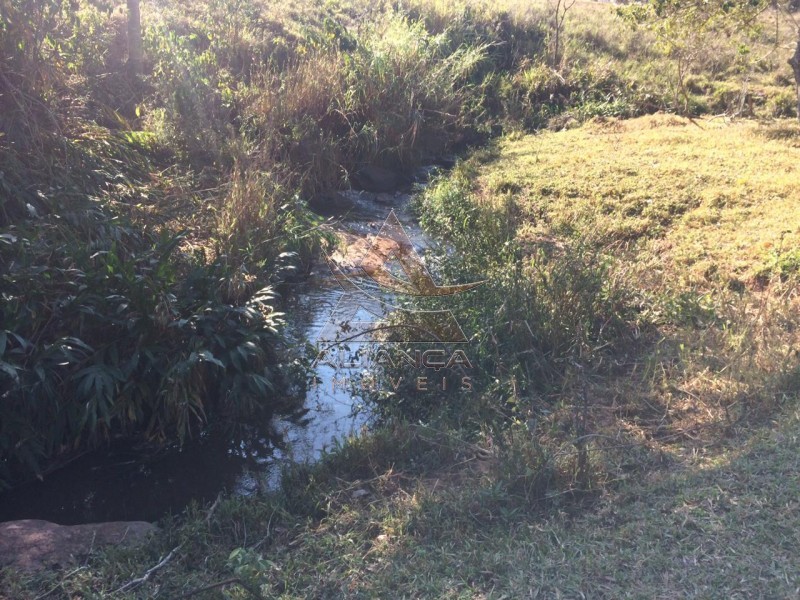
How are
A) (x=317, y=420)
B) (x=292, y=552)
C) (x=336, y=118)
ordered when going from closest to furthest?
(x=292, y=552)
(x=317, y=420)
(x=336, y=118)

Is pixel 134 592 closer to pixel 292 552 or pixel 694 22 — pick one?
pixel 292 552

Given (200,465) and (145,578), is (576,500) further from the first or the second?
(200,465)

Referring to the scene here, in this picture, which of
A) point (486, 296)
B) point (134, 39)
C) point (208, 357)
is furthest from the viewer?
point (134, 39)

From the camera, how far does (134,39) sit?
9.39 meters

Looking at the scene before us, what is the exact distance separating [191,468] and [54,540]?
1.12 metres

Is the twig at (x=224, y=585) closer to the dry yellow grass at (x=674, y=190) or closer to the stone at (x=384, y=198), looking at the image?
the dry yellow grass at (x=674, y=190)

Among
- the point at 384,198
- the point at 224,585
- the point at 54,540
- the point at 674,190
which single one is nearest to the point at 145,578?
the point at 224,585

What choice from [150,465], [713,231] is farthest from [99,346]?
[713,231]

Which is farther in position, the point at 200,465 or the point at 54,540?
the point at 200,465

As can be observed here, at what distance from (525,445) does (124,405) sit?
2163mm

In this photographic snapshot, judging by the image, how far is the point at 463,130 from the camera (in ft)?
36.4

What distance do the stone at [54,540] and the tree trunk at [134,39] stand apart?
285 inches

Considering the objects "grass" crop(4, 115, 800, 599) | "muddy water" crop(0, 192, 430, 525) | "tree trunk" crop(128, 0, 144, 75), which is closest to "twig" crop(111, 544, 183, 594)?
"grass" crop(4, 115, 800, 599)

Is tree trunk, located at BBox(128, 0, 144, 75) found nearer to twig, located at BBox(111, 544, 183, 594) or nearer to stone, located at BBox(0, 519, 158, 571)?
stone, located at BBox(0, 519, 158, 571)
